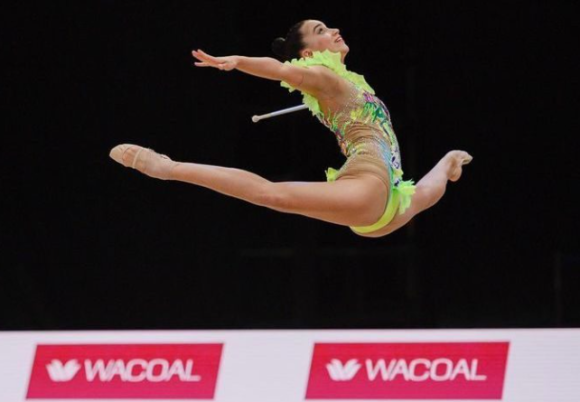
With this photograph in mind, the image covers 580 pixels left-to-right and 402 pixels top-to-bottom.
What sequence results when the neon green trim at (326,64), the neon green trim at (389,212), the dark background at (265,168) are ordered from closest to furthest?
the neon green trim at (326,64)
the neon green trim at (389,212)
the dark background at (265,168)

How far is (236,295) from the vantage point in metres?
4.52

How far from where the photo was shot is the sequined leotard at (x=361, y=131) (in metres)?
3.18

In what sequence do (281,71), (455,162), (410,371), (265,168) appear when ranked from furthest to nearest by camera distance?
(265,168) < (410,371) < (455,162) < (281,71)

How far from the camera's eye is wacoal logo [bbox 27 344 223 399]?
3896 millimetres

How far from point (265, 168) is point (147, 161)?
1.48 metres

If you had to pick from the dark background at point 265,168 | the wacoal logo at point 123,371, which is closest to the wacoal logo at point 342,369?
the wacoal logo at point 123,371

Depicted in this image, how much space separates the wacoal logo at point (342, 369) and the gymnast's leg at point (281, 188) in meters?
0.89

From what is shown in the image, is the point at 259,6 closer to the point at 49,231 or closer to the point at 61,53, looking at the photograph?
the point at 61,53

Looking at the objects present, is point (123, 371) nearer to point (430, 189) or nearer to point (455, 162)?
point (430, 189)

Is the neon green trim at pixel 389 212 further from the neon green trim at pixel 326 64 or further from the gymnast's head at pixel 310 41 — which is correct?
the gymnast's head at pixel 310 41

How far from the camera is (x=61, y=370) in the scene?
395 centimetres

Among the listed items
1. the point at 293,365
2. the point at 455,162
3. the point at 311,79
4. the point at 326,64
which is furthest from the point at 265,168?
the point at 311,79

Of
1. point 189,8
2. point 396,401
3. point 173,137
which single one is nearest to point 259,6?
point 189,8

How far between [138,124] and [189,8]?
589 millimetres
